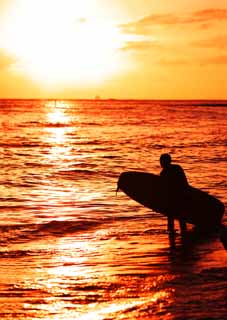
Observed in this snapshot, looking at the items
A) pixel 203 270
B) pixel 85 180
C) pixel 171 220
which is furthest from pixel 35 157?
pixel 203 270

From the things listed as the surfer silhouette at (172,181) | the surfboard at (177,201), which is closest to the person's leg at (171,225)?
the surfer silhouette at (172,181)

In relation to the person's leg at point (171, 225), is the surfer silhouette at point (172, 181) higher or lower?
higher

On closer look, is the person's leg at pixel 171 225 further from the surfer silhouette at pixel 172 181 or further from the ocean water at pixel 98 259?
the ocean water at pixel 98 259

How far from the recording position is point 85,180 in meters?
24.5

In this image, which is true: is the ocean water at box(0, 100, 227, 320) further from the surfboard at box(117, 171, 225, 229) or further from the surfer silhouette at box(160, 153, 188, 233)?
the surfer silhouette at box(160, 153, 188, 233)

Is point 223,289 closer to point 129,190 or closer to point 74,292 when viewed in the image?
point 74,292

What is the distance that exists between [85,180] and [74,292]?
16059 millimetres

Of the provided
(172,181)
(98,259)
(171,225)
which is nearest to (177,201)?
(171,225)

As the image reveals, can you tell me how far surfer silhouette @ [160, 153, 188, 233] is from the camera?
11.4m

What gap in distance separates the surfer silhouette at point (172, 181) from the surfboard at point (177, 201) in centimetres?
2

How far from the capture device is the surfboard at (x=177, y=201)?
1246 cm

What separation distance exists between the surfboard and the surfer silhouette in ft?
0.07

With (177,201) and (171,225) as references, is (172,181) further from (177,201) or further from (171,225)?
(171,225)

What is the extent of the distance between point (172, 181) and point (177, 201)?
0.92m
